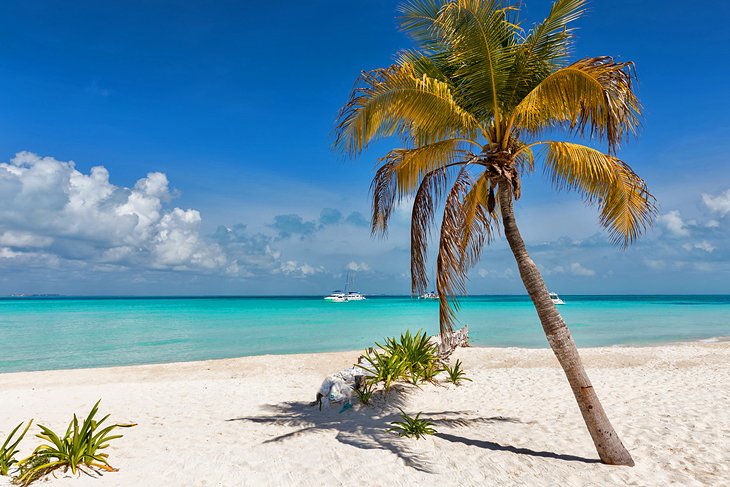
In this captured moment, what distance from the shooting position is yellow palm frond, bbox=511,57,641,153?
5238 mm

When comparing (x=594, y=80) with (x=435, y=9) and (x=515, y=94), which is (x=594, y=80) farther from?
(x=435, y=9)

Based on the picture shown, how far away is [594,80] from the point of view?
16.6ft

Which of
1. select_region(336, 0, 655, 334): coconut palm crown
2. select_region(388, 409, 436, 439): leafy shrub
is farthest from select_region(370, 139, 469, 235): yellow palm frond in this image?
select_region(388, 409, 436, 439): leafy shrub

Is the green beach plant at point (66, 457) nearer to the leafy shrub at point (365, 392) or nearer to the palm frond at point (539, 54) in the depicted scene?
the leafy shrub at point (365, 392)

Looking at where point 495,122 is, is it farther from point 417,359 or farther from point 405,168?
point 417,359

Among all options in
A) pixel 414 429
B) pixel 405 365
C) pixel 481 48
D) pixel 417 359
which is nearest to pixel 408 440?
pixel 414 429

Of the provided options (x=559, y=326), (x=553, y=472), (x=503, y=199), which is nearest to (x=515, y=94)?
(x=503, y=199)

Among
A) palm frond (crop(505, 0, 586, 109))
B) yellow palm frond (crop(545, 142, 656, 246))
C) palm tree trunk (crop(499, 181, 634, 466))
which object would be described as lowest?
palm tree trunk (crop(499, 181, 634, 466))

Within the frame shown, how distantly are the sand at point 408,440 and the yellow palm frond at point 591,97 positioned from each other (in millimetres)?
4233

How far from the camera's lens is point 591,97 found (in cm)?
533

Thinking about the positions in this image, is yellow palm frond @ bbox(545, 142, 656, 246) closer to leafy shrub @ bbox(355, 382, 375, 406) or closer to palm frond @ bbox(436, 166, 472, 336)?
palm frond @ bbox(436, 166, 472, 336)

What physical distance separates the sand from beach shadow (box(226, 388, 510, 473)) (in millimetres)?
33

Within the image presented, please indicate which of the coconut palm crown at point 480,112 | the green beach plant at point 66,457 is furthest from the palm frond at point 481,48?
the green beach plant at point 66,457

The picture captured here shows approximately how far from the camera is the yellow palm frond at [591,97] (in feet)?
17.2
